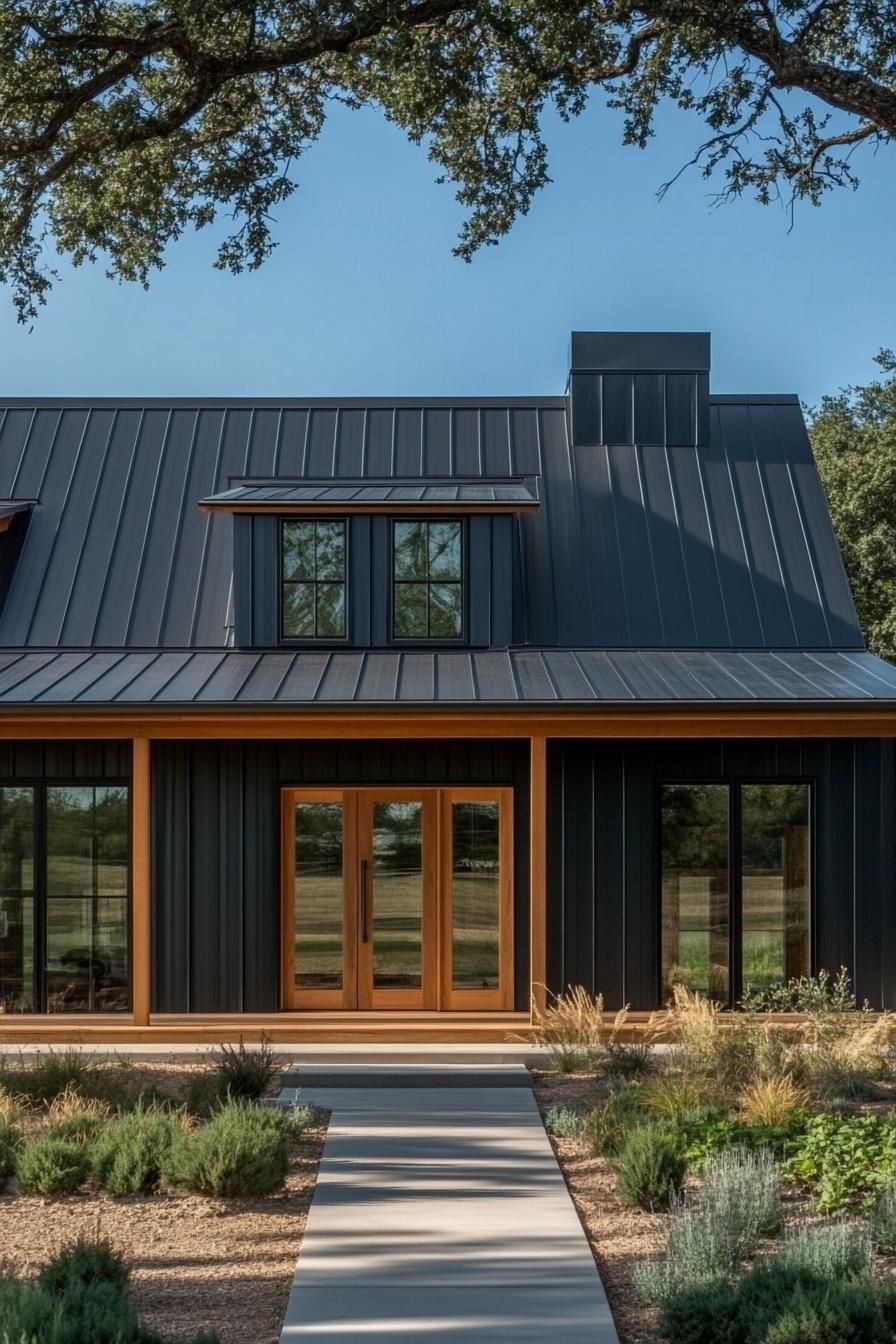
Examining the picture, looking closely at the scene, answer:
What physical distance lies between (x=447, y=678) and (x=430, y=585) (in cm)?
188

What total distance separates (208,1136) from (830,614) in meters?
10.00

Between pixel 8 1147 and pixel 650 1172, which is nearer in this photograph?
pixel 650 1172

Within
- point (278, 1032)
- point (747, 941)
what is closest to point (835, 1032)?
point (747, 941)

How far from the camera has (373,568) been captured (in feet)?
50.9

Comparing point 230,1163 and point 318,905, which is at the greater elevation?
point 318,905

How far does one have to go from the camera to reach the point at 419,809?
1430 centimetres

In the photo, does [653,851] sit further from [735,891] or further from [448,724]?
[448,724]

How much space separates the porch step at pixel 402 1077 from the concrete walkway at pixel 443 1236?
53 cm

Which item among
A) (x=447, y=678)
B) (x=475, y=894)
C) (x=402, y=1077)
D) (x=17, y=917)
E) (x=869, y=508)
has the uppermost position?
(x=869, y=508)

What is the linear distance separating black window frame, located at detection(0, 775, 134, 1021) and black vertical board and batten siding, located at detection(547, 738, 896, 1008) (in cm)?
426

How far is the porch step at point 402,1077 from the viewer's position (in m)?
11.6

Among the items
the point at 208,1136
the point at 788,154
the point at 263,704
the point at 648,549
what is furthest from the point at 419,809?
the point at 788,154

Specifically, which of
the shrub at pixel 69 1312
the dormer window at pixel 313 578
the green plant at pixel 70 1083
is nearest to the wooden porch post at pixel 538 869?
the dormer window at pixel 313 578

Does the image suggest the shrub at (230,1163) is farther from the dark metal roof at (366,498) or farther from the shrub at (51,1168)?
the dark metal roof at (366,498)
